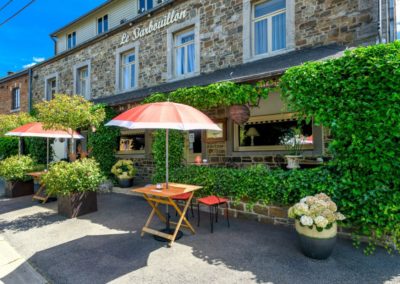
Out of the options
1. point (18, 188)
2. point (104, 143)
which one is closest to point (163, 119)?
point (104, 143)

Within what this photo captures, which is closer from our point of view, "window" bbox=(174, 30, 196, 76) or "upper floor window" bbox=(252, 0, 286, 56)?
"upper floor window" bbox=(252, 0, 286, 56)

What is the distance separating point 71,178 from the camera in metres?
5.29

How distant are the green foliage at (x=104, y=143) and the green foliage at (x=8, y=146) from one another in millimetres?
6006

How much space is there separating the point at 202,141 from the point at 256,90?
4.00m

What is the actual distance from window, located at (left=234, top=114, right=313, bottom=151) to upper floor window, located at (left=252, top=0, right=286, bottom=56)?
6.91 ft

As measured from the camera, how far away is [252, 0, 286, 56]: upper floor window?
6941 mm

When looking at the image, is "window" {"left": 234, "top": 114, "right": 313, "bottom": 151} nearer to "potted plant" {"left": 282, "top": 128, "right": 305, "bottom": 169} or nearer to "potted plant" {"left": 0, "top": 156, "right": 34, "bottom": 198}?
"potted plant" {"left": 282, "top": 128, "right": 305, "bottom": 169}

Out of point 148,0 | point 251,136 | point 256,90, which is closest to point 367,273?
point 256,90

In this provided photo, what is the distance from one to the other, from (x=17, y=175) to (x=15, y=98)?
1156 centimetres

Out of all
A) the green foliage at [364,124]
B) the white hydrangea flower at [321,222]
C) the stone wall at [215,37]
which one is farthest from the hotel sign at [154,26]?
the white hydrangea flower at [321,222]

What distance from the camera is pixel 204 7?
8.16 meters

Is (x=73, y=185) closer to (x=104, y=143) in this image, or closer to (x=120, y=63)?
(x=104, y=143)

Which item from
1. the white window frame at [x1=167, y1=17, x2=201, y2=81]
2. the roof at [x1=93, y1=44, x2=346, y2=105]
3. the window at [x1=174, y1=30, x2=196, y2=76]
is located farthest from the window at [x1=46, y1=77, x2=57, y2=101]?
the window at [x1=174, y1=30, x2=196, y2=76]

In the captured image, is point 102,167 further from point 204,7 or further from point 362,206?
point 362,206
